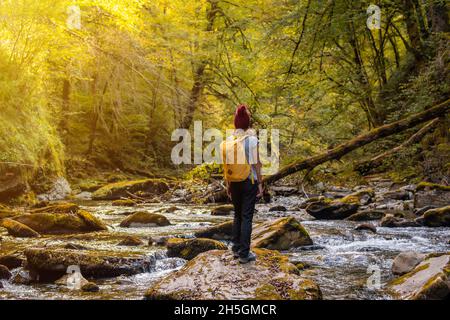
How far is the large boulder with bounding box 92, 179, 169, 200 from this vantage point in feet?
61.8

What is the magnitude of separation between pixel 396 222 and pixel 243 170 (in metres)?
6.87

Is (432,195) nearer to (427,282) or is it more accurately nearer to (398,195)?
(398,195)

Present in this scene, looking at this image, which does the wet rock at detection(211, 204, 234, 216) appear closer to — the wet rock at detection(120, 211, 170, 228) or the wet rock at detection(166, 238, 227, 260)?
the wet rock at detection(120, 211, 170, 228)

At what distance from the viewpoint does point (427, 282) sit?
5477 millimetres

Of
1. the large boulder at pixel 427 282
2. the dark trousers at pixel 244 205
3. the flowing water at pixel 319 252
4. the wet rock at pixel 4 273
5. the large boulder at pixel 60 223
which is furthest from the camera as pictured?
the large boulder at pixel 60 223

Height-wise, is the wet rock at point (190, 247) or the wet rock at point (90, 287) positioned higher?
the wet rock at point (190, 247)

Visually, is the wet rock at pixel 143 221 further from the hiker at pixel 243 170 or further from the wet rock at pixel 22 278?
the hiker at pixel 243 170

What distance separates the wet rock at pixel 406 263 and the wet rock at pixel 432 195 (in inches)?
230

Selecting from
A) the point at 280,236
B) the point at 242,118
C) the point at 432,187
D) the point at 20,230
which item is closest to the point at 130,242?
the point at 20,230

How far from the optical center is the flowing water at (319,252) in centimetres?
622

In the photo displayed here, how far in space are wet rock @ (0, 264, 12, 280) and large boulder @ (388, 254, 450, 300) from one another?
5.01 meters

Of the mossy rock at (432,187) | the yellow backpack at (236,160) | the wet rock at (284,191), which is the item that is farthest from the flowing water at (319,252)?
the wet rock at (284,191)

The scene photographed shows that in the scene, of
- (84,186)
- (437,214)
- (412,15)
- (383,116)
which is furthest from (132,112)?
(437,214)
